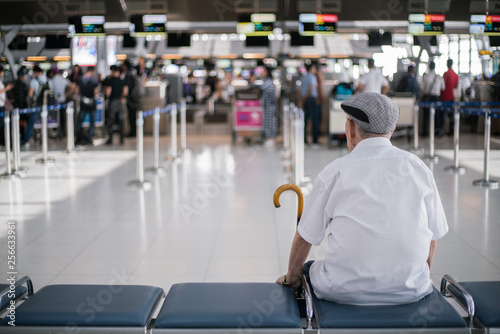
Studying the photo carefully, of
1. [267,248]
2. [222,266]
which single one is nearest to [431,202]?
[222,266]

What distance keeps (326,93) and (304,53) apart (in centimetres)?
1122

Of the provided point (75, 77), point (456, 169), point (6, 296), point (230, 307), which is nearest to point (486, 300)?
point (230, 307)

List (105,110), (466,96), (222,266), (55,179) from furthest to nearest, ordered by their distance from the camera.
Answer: (466,96) → (105,110) → (55,179) → (222,266)

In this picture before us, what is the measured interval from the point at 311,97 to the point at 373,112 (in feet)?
37.1

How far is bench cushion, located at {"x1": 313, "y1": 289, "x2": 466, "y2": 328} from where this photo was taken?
7.84 ft

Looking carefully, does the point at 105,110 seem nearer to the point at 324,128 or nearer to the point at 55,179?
the point at 324,128

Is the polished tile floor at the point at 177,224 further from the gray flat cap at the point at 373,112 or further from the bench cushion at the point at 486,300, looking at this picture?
the gray flat cap at the point at 373,112

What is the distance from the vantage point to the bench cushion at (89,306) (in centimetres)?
247

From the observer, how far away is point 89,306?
8.52ft

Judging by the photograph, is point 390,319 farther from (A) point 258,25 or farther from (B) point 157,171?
(A) point 258,25

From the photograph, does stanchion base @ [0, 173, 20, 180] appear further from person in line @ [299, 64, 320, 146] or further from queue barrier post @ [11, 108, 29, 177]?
person in line @ [299, 64, 320, 146]

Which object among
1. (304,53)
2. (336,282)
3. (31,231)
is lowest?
(31,231)

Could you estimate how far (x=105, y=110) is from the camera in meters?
16.9

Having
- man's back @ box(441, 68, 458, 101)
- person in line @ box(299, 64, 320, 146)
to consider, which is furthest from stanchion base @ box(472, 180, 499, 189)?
man's back @ box(441, 68, 458, 101)
